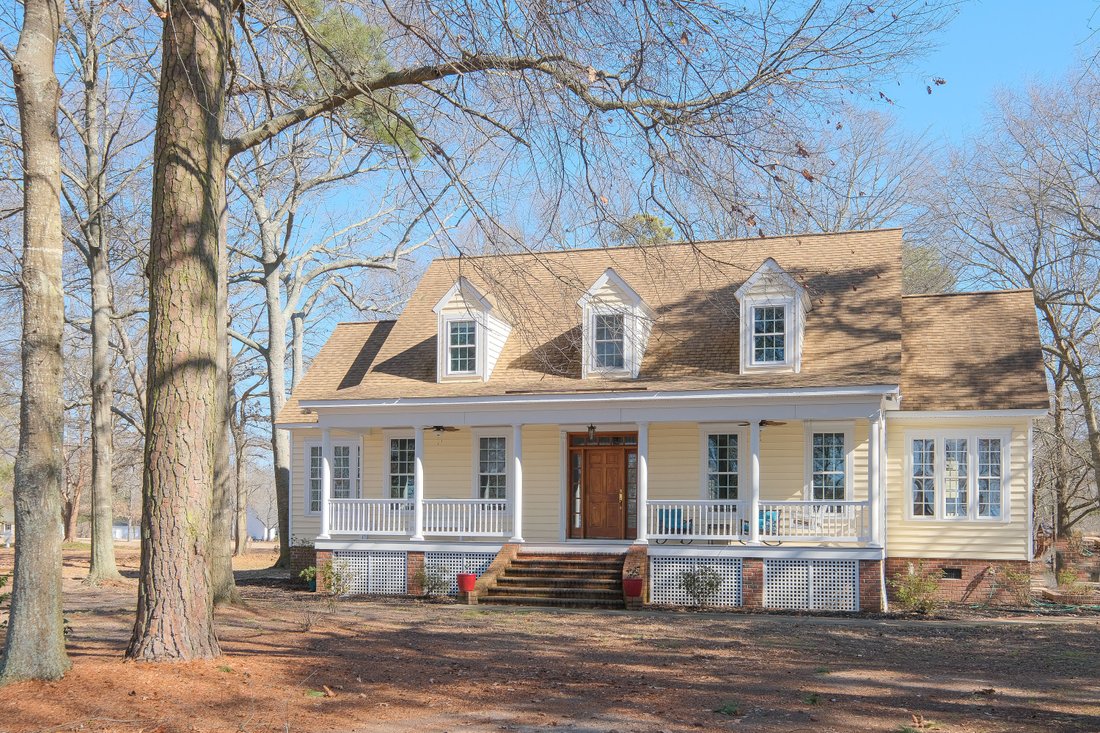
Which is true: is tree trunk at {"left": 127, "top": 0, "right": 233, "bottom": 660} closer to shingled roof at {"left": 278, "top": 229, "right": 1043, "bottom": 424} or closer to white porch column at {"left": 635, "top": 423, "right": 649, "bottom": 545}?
shingled roof at {"left": 278, "top": 229, "right": 1043, "bottom": 424}

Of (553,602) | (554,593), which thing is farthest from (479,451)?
(553,602)

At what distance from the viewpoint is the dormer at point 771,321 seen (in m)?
19.6

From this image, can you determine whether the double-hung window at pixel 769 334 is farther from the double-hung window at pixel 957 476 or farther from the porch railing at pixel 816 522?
the double-hung window at pixel 957 476

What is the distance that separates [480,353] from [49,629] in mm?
13274

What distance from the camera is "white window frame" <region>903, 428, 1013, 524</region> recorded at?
19438 mm

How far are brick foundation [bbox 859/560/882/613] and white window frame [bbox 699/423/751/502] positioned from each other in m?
2.89

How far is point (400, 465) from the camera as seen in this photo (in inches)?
901

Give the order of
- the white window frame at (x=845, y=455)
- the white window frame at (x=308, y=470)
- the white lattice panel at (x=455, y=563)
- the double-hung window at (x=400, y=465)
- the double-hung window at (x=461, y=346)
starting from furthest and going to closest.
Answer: the white window frame at (x=308, y=470) < the double-hung window at (x=400, y=465) < the double-hung window at (x=461, y=346) < the white lattice panel at (x=455, y=563) < the white window frame at (x=845, y=455)

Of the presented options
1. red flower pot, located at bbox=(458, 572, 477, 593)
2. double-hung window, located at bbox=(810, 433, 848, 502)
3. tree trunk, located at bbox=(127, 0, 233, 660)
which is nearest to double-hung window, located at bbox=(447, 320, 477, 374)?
red flower pot, located at bbox=(458, 572, 477, 593)

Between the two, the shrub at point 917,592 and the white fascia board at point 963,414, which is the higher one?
the white fascia board at point 963,414

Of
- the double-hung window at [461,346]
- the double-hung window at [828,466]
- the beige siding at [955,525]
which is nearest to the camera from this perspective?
the beige siding at [955,525]

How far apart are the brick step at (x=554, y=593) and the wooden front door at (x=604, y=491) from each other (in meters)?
2.48

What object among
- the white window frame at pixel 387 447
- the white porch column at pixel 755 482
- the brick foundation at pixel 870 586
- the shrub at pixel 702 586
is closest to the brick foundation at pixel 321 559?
the white window frame at pixel 387 447

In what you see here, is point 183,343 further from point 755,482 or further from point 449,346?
point 449,346
